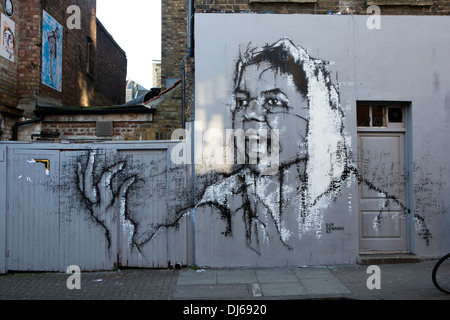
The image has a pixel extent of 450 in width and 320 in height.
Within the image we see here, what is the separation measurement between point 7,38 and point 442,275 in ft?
30.4

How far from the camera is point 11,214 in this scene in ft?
19.9

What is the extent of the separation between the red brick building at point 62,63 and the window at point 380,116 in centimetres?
701

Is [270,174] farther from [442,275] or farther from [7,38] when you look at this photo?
[7,38]

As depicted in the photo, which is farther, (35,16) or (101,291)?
(35,16)

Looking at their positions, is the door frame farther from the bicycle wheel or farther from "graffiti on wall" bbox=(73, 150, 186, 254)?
"graffiti on wall" bbox=(73, 150, 186, 254)

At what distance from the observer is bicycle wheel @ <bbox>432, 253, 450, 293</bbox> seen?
494 centimetres

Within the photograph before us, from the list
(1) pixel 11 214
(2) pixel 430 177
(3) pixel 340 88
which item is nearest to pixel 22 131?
(1) pixel 11 214

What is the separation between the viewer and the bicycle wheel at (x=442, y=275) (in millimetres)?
4938

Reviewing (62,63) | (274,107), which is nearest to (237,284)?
(274,107)

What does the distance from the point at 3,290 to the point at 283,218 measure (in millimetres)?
4682

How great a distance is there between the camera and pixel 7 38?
7.39 meters

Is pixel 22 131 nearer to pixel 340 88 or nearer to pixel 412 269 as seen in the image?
pixel 340 88

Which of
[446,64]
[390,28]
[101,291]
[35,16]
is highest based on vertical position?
[35,16]

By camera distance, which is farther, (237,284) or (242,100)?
(242,100)
